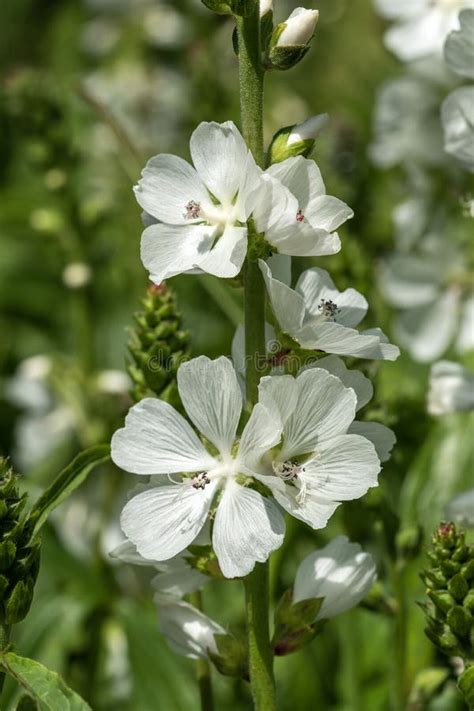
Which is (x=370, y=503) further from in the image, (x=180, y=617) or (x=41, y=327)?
(x=41, y=327)

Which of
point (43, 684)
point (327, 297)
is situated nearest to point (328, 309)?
point (327, 297)

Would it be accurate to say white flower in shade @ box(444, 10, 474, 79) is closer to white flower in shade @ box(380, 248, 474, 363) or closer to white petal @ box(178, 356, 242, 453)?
white petal @ box(178, 356, 242, 453)

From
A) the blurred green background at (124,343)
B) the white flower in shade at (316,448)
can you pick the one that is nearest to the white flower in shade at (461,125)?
the blurred green background at (124,343)

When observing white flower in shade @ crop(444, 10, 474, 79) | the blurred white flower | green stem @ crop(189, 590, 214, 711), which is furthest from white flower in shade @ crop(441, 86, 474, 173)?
the blurred white flower

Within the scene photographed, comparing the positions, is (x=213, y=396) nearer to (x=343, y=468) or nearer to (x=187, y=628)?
(x=343, y=468)

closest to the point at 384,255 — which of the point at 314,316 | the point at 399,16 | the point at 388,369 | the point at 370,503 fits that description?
the point at 388,369

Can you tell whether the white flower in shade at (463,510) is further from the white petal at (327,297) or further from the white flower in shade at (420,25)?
the white flower in shade at (420,25)
